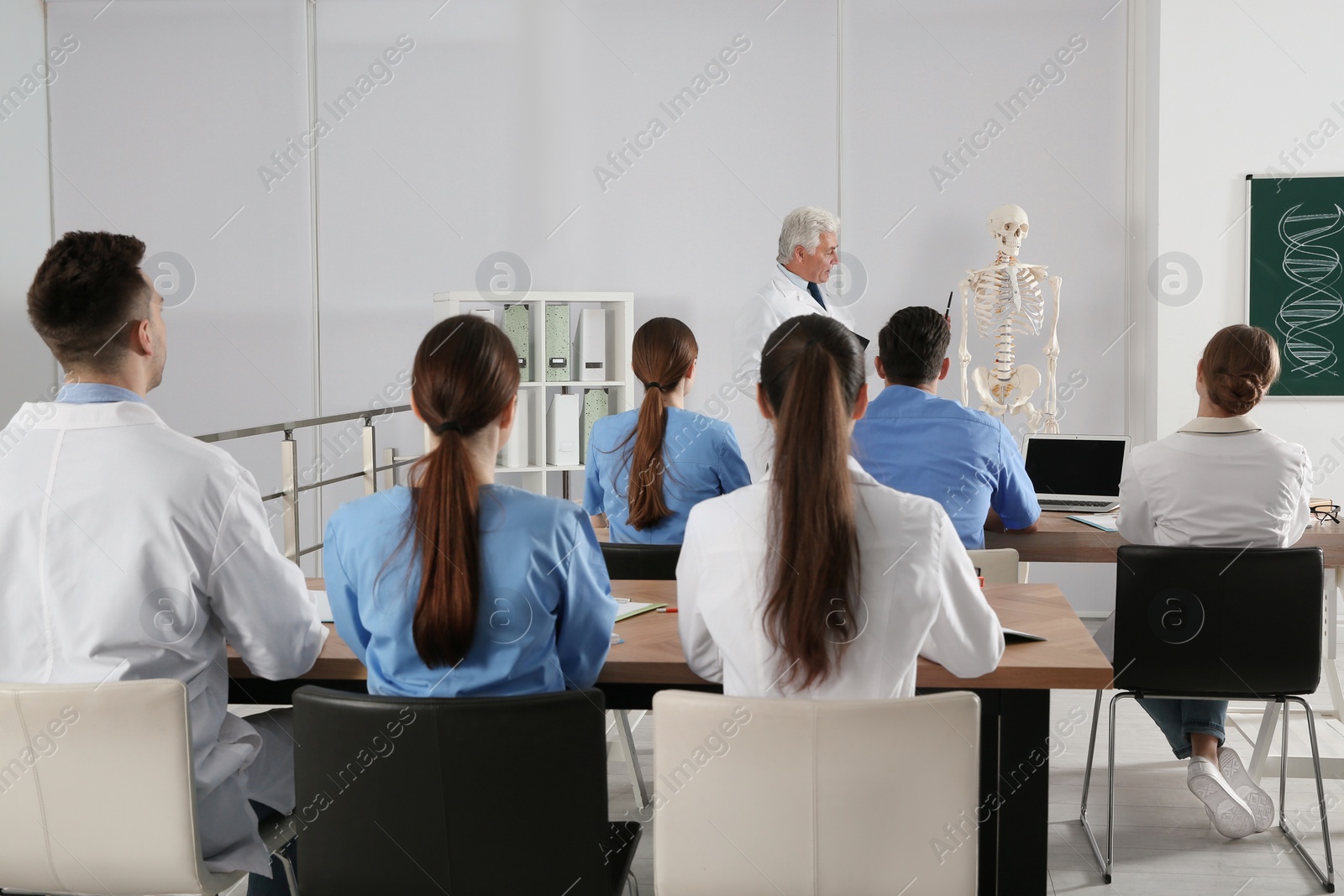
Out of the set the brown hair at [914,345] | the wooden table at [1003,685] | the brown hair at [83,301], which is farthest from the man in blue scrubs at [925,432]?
the brown hair at [83,301]

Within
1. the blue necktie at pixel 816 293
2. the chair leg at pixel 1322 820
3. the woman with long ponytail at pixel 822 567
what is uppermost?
the blue necktie at pixel 816 293

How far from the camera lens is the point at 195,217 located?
19.1 ft

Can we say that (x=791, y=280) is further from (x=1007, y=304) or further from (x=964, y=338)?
(x=1007, y=304)

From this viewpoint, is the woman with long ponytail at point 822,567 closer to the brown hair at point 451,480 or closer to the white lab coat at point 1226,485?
the brown hair at point 451,480

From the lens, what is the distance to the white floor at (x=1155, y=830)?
107 inches

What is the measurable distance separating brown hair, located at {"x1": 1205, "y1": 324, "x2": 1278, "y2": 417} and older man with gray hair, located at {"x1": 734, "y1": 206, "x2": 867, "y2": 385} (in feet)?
6.11

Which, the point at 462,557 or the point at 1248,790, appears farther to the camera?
the point at 1248,790

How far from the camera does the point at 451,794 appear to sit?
1.51 metres

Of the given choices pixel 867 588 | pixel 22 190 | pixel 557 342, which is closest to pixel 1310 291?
pixel 557 342

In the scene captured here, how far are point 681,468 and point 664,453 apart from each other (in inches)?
2.4

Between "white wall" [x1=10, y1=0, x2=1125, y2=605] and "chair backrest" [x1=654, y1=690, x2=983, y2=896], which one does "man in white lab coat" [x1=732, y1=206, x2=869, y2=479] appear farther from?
"chair backrest" [x1=654, y1=690, x2=983, y2=896]

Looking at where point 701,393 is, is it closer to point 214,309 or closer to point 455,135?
point 455,135

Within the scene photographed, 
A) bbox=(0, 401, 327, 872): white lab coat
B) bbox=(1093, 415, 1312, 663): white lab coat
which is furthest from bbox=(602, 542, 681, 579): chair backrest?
bbox=(1093, 415, 1312, 663): white lab coat

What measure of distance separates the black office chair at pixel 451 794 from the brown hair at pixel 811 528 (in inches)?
11.3
